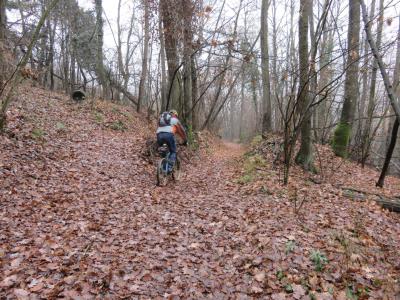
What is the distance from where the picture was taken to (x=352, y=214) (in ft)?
20.0

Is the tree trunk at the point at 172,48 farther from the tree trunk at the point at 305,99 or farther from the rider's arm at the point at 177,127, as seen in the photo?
the tree trunk at the point at 305,99

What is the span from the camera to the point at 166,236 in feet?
17.4

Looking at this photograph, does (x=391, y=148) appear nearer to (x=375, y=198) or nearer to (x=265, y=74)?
(x=375, y=198)

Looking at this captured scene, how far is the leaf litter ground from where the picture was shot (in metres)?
3.79

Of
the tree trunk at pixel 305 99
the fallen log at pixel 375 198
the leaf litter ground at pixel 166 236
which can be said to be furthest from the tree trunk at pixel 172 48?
the fallen log at pixel 375 198

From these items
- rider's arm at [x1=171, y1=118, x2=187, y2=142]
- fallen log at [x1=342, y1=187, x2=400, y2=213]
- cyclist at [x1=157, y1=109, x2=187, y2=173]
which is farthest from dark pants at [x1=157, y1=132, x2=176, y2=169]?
fallen log at [x1=342, y1=187, x2=400, y2=213]

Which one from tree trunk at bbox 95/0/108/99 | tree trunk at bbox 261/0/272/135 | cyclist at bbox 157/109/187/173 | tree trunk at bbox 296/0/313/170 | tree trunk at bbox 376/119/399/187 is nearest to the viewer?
tree trunk at bbox 376/119/399/187

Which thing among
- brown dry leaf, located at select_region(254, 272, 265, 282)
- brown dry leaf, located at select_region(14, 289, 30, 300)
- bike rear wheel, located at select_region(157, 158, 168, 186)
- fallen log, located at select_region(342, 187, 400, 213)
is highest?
bike rear wheel, located at select_region(157, 158, 168, 186)

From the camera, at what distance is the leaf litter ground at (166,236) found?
12.4 ft

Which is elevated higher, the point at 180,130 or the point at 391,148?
the point at 180,130

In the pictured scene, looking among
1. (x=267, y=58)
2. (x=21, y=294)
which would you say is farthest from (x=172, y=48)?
(x=21, y=294)

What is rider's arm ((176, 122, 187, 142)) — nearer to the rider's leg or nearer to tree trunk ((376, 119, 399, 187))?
the rider's leg

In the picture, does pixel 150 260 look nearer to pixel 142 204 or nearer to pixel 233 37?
pixel 142 204

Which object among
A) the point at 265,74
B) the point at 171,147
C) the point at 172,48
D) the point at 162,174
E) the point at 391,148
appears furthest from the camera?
the point at 265,74
